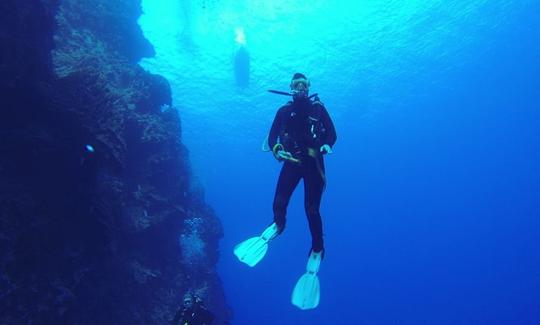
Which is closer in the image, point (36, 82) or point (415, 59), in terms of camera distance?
point (36, 82)

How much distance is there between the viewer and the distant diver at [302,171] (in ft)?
16.0

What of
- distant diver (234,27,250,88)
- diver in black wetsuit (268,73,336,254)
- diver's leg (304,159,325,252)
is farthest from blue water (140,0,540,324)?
diver's leg (304,159,325,252)

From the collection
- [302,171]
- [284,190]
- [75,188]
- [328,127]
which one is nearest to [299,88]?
[328,127]

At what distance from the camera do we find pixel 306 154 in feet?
16.1

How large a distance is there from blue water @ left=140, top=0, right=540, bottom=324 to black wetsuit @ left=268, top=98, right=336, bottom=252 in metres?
21.0

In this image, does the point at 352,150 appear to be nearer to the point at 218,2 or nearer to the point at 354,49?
the point at 354,49

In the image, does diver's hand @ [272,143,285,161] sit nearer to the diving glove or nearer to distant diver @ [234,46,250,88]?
the diving glove

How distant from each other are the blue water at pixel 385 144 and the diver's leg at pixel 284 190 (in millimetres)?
21058

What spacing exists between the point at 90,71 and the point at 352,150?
236 feet

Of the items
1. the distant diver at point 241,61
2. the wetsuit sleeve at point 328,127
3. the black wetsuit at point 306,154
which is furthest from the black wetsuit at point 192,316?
the distant diver at point 241,61

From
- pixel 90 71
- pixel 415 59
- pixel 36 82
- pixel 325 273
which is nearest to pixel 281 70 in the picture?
pixel 415 59

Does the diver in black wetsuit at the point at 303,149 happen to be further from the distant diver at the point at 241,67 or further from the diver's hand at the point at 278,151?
the distant diver at the point at 241,67

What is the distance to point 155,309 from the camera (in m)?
12.3

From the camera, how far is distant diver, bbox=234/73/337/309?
16.0 ft
